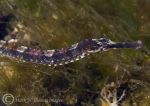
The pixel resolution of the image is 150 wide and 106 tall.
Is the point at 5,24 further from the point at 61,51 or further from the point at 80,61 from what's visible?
the point at 80,61

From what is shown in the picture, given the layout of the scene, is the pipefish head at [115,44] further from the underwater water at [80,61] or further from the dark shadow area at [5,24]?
the dark shadow area at [5,24]

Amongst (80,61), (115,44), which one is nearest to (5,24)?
(80,61)

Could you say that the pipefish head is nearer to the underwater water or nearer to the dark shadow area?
the underwater water

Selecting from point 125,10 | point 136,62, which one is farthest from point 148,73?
point 125,10

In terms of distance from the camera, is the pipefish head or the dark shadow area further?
the dark shadow area

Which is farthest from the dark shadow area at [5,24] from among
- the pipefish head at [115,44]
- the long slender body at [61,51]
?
the pipefish head at [115,44]

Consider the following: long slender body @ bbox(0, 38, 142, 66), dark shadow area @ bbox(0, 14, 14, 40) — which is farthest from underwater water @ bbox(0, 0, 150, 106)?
long slender body @ bbox(0, 38, 142, 66)
